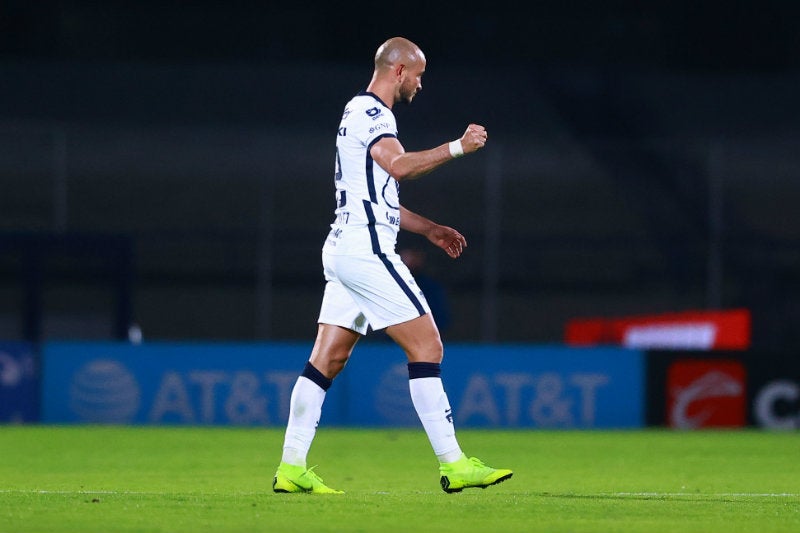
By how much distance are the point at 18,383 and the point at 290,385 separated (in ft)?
8.28

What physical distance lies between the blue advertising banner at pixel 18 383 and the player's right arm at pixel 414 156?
866 centimetres

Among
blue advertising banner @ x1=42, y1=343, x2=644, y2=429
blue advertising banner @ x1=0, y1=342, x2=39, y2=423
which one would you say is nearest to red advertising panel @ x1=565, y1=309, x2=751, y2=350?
blue advertising banner @ x1=42, y1=343, x2=644, y2=429

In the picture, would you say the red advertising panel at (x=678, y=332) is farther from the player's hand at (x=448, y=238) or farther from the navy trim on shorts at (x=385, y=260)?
the navy trim on shorts at (x=385, y=260)

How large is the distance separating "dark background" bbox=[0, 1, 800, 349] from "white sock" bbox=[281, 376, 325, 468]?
1090 centimetres

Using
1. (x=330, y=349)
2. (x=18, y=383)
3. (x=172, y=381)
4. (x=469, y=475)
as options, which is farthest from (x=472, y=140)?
(x=18, y=383)

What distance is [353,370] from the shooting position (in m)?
14.4

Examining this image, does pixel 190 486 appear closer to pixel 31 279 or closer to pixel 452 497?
pixel 452 497

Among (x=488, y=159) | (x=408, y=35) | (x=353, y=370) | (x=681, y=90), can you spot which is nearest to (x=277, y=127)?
(x=408, y=35)

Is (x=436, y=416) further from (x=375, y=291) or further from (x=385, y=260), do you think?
(x=385, y=260)

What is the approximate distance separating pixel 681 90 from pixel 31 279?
41.9ft

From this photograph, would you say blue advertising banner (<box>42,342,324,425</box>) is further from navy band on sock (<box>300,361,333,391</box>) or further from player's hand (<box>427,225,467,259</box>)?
navy band on sock (<box>300,361,333,391</box>)

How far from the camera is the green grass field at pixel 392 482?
557 centimetres

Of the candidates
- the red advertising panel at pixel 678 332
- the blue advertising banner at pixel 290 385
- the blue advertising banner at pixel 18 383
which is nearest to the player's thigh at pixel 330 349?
the blue advertising banner at pixel 290 385

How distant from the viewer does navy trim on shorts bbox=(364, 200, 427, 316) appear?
6.50 meters
